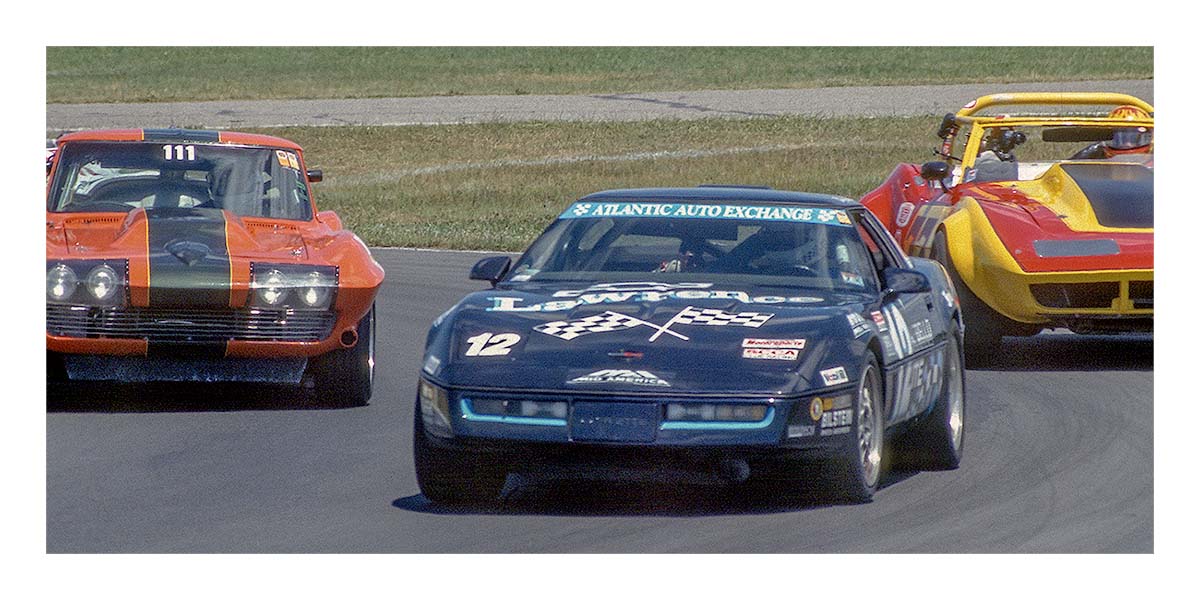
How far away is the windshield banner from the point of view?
8.24 metres

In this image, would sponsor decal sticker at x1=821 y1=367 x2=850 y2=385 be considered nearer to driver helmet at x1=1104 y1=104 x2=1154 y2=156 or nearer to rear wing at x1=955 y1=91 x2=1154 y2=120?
rear wing at x1=955 y1=91 x2=1154 y2=120

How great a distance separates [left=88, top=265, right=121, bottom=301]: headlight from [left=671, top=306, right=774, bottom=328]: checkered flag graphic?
3.27 meters

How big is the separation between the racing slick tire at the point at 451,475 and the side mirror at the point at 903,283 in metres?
1.75

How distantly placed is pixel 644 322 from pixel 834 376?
716mm

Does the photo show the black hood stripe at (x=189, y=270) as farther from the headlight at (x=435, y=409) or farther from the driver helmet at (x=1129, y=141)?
the driver helmet at (x=1129, y=141)

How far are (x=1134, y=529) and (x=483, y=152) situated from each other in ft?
88.7

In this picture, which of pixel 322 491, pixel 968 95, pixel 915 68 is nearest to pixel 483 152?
pixel 968 95

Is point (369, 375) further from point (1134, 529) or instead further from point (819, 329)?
point (1134, 529)

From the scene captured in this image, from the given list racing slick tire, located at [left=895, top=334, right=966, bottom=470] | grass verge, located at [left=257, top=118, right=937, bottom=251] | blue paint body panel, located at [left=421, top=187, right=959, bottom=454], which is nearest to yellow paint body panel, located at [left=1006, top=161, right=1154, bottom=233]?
racing slick tire, located at [left=895, top=334, right=966, bottom=470]

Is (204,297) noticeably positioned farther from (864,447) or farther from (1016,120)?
(1016,120)

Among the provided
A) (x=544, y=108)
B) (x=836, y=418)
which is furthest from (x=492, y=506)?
(x=544, y=108)

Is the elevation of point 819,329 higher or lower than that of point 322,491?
higher

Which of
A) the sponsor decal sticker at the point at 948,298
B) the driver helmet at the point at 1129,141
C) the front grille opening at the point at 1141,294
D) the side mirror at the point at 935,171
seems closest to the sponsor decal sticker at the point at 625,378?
the sponsor decal sticker at the point at 948,298

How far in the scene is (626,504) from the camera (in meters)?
7.31
